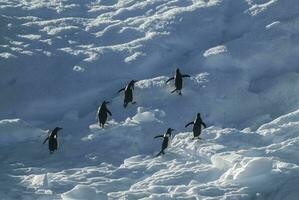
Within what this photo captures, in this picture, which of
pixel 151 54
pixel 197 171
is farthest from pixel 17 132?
pixel 151 54

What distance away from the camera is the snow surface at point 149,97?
13.2m

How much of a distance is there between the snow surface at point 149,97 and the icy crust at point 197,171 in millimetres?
24

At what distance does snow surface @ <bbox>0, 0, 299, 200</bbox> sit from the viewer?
13203 millimetres

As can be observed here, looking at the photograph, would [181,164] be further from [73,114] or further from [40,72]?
[40,72]

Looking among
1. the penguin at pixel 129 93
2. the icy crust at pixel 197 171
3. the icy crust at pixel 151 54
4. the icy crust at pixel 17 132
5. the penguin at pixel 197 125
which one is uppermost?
the icy crust at pixel 151 54

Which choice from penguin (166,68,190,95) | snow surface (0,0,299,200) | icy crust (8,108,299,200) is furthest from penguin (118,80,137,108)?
penguin (166,68,190,95)

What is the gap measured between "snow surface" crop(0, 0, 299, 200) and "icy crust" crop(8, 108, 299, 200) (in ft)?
0.08

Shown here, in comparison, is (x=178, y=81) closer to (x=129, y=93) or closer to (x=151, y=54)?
(x=129, y=93)

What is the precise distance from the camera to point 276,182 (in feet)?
40.5

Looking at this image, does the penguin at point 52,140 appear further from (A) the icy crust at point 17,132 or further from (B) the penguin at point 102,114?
(B) the penguin at point 102,114

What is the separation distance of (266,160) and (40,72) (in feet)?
28.6

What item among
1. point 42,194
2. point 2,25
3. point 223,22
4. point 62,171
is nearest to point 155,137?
point 62,171

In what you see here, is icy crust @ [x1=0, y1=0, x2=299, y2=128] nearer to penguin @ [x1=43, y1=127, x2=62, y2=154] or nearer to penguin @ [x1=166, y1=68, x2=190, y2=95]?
penguin @ [x1=166, y1=68, x2=190, y2=95]

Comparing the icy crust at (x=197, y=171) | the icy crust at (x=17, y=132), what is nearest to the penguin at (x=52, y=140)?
the icy crust at (x=197, y=171)
